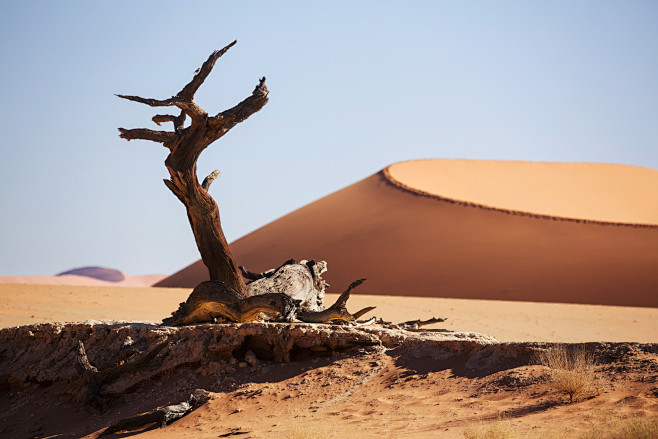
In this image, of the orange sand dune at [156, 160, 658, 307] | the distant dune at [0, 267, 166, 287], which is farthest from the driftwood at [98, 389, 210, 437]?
the distant dune at [0, 267, 166, 287]

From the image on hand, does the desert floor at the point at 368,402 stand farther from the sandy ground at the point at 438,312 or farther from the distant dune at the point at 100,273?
the distant dune at the point at 100,273

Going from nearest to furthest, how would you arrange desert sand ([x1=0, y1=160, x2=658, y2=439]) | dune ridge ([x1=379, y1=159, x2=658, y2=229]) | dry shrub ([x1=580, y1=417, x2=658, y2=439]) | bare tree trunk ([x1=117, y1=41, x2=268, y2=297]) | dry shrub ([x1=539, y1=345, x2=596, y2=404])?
dry shrub ([x1=580, y1=417, x2=658, y2=439])
dry shrub ([x1=539, y1=345, x2=596, y2=404])
desert sand ([x1=0, y1=160, x2=658, y2=439])
bare tree trunk ([x1=117, y1=41, x2=268, y2=297])
dune ridge ([x1=379, y1=159, x2=658, y2=229])

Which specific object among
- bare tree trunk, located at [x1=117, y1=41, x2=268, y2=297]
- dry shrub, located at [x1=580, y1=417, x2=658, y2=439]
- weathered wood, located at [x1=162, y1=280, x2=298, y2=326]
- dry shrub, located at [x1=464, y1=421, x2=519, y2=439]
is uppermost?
bare tree trunk, located at [x1=117, y1=41, x2=268, y2=297]

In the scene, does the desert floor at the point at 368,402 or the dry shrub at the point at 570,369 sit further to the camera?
the dry shrub at the point at 570,369

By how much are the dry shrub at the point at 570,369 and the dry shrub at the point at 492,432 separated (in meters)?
0.92

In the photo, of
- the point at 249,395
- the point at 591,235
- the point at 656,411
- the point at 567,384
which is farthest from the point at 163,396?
the point at 591,235

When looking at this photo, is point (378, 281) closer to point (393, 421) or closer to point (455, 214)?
point (455, 214)

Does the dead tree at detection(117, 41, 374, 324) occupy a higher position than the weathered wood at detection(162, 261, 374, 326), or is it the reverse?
the dead tree at detection(117, 41, 374, 324)

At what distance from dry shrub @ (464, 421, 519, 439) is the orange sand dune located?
1988 cm

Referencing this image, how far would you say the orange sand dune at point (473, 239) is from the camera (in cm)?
2511

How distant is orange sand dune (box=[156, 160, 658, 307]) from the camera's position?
2511cm

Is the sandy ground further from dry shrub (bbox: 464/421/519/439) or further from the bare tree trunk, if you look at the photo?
dry shrub (bbox: 464/421/519/439)

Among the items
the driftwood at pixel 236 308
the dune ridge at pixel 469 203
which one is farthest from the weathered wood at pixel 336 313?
the dune ridge at pixel 469 203

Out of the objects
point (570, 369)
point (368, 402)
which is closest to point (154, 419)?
point (368, 402)
